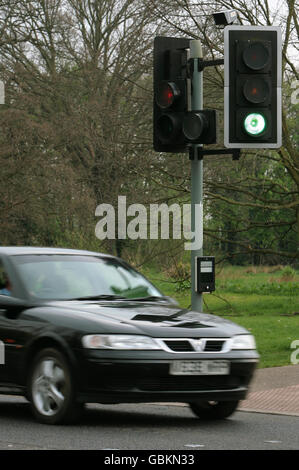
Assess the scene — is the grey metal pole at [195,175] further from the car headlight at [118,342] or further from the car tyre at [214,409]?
the car headlight at [118,342]

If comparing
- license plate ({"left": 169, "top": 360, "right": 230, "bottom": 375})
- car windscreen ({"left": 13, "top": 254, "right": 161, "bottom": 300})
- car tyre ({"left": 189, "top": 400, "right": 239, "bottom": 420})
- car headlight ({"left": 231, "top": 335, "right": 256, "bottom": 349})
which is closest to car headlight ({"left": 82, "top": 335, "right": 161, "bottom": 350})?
license plate ({"left": 169, "top": 360, "right": 230, "bottom": 375})

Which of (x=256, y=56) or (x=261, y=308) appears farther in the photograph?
(x=261, y=308)

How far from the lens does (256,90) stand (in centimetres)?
1122

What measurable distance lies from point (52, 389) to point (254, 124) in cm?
367

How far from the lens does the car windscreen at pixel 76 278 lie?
10117 mm

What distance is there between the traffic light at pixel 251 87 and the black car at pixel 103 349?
2094mm

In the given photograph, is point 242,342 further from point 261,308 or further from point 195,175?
point 261,308

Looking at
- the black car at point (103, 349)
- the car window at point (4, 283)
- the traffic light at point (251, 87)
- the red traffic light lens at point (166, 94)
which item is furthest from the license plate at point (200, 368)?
the red traffic light lens at point (166, 94)

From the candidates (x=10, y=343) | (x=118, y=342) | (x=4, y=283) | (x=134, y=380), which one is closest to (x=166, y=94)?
(x=4, y=283)

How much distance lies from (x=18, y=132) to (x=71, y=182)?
8.27 feet

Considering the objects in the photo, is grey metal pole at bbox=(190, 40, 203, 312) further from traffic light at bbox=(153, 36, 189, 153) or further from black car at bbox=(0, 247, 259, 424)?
black car at bbox=(0, 247, 259, 424)

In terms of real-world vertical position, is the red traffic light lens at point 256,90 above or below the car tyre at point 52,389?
above

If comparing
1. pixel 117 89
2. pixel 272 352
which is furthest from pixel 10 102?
pixel 272 352
